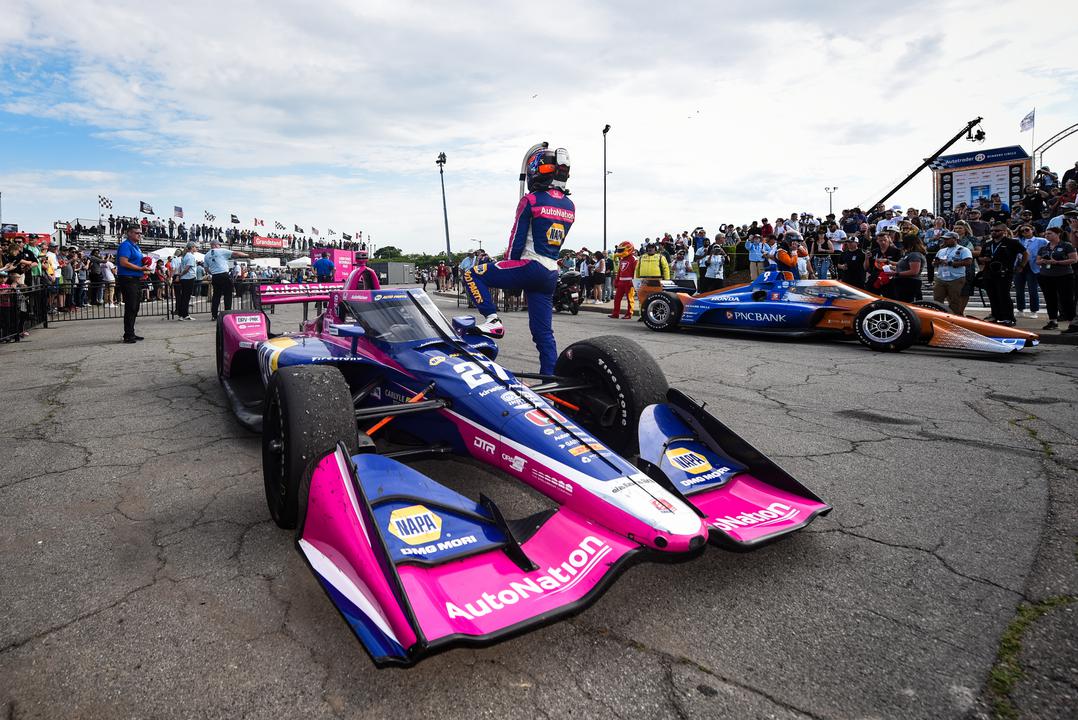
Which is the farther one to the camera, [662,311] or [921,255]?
[662,311]

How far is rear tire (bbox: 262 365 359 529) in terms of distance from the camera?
2.66 meters

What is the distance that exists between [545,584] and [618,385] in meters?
1.69

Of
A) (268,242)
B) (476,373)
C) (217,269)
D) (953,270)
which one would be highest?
(268,242)

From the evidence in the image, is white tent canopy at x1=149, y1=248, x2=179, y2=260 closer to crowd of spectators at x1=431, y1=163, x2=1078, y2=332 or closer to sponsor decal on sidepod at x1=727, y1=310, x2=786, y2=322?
crowd of spectators at x1=431, y1=163, x2=1078, y2=332

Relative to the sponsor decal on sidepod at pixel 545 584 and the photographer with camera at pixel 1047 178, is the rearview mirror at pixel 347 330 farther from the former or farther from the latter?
the photographer with camera at pixel 1047 178

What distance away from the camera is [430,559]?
2170 mm

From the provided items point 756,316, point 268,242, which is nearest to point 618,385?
point 756,316

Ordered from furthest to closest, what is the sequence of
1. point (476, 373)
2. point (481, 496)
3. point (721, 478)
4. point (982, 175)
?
1. point (982, 175)
2. point (476, 373)
3. point (721, 478)
4. point (481, 496)

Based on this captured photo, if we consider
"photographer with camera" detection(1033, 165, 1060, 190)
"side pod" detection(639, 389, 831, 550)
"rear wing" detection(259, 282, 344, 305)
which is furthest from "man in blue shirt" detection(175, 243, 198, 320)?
"photographer with camera" detection(1033, 165, 1060, 190)

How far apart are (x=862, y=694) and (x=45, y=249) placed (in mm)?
19607

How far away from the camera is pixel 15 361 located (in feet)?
26.4

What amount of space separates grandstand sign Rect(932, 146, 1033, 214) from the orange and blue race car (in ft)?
53.8

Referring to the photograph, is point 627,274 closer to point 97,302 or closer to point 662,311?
point 662,311

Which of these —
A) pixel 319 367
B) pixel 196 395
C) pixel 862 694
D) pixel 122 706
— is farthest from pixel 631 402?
pixel 196 395
